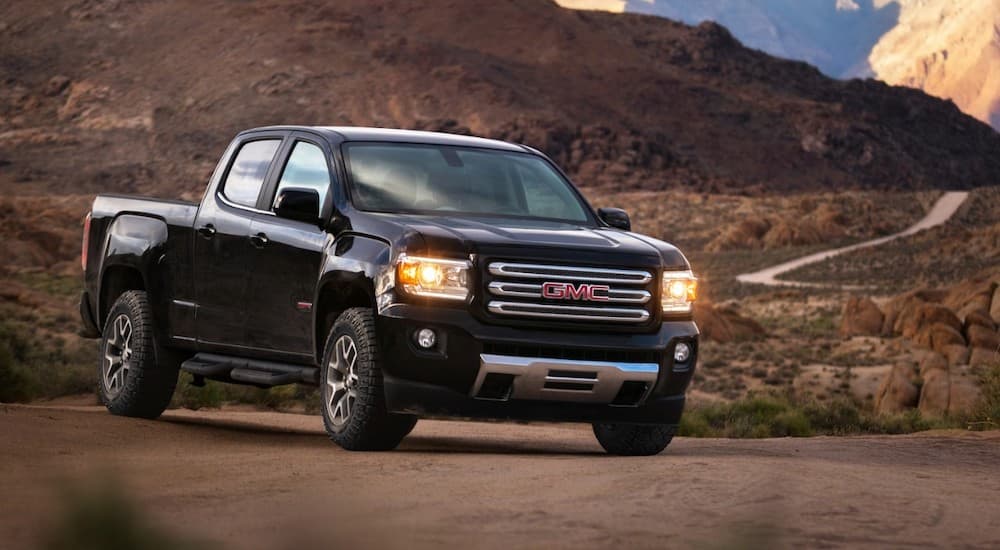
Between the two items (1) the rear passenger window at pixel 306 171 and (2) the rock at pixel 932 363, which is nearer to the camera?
(1) the rear passenger window at pixel 306 171

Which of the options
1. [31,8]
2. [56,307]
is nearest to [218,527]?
[56,307]

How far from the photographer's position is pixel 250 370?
428 inches

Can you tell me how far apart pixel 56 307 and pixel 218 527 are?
127 feet

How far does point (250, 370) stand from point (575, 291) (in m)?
2.72

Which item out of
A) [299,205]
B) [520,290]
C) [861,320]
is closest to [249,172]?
[299,205]

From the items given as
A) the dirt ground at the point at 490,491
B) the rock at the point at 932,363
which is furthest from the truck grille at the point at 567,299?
the rock at the point at 932,363

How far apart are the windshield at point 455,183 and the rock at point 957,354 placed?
2880cm

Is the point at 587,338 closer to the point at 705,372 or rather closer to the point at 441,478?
the point at 441,478

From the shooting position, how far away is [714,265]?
3209 inches

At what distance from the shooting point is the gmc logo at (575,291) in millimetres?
9352

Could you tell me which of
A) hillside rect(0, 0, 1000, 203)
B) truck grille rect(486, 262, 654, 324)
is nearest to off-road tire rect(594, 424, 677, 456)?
truck grille rect(486, 262, 654, 324)

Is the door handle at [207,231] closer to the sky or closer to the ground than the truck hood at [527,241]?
closer to the ground

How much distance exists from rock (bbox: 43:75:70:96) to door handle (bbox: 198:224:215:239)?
314ft

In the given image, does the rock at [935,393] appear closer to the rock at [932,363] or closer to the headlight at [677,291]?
the rock at [932,363]
